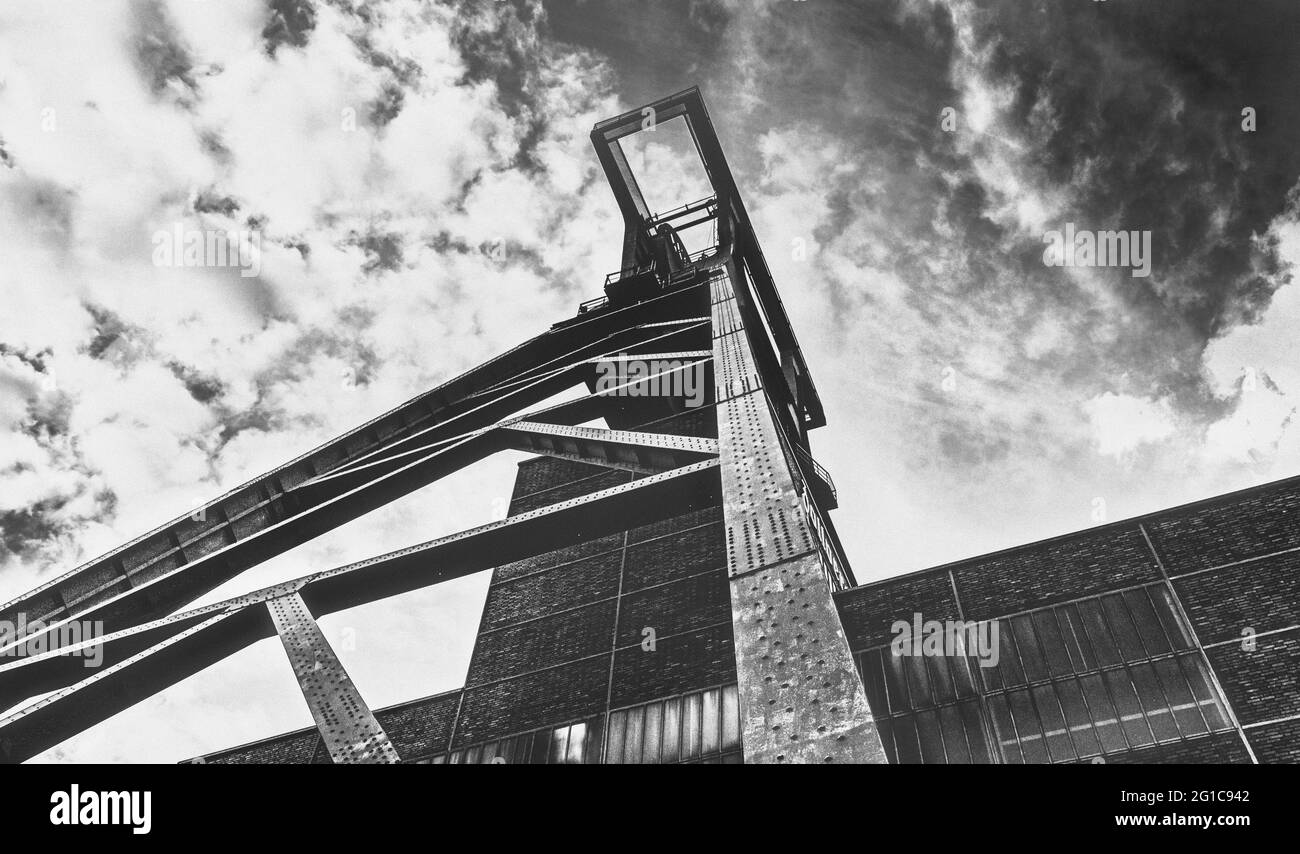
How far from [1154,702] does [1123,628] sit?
0.90 metres

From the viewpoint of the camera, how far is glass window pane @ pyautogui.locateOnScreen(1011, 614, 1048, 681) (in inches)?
358

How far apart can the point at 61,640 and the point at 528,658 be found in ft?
22.9

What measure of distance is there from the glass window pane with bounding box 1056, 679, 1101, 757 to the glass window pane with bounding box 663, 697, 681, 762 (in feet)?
13.6

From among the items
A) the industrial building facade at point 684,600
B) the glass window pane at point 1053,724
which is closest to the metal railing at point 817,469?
the industrial building facade at point 684,600

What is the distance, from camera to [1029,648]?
30.7ft

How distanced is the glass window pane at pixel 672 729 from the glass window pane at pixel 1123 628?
4.90 meters

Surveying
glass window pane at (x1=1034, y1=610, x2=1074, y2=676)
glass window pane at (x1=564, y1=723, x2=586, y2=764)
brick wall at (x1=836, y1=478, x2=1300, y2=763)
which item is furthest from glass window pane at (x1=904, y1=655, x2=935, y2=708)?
glass window pane at (x1=564, y1=723, x2=586, y2=764)

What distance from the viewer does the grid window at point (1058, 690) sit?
8.40 meters

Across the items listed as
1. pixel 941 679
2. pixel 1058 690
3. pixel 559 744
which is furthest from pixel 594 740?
pixel 1058 690

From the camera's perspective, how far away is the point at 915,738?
29.8 ft

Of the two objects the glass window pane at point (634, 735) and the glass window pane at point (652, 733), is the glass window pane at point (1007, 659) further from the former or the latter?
the glass window pane at point (634, 735)

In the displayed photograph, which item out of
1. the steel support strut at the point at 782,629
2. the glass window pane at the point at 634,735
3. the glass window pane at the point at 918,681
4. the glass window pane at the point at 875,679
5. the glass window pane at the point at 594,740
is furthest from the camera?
the glass window pane at the point at 594,740
